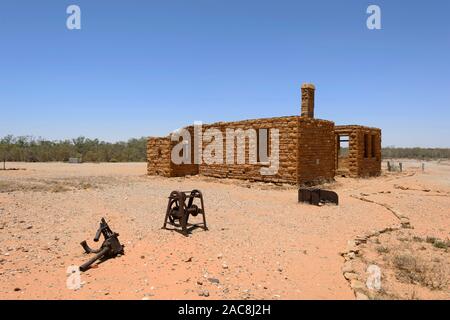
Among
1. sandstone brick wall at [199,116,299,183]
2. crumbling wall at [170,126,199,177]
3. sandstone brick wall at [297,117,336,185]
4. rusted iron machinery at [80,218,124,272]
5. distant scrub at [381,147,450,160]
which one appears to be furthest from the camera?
distant scrub at [381,147,450,160]

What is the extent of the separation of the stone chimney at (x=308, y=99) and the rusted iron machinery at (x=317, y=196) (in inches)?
258

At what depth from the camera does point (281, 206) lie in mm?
10414

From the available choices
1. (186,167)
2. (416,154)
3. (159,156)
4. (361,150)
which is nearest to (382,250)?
(186,167)

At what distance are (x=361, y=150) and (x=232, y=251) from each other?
50.2 ft

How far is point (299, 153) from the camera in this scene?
14461mm

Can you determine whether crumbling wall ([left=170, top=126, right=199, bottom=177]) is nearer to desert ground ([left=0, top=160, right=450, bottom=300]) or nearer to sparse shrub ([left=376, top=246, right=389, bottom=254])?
desert ground ([left=0, top=160, right=450, bottom=300])

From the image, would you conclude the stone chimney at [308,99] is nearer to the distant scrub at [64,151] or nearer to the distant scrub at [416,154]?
the distant scrub at [64,151]

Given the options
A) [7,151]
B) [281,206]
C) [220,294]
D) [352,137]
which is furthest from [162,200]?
[7,151]

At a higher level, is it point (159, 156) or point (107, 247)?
point (159, 156)

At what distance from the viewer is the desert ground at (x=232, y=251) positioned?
14.6 feet

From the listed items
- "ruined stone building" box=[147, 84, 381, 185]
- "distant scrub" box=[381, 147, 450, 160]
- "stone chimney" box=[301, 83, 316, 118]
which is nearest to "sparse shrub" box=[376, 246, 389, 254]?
"ruined stone building" box=[147, 84, 381, 185]

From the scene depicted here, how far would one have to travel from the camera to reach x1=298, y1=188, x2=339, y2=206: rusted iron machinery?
10.6 m

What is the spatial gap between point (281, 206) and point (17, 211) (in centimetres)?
676

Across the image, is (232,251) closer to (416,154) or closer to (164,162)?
(164,162)
